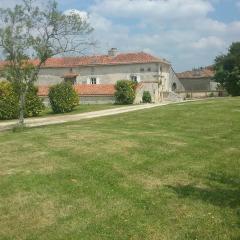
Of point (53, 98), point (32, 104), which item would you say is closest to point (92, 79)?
point (53, 98)

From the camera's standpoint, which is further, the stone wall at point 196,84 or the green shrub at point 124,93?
the stone wall at point 196,84

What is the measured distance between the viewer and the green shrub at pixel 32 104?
3153cm

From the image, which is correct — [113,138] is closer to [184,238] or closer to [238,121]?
A: [238,121]

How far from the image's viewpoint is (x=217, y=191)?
940cm

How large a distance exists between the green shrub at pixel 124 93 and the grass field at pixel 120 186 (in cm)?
2524

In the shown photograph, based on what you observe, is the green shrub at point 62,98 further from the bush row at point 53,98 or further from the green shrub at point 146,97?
the green shrub at point 146,97

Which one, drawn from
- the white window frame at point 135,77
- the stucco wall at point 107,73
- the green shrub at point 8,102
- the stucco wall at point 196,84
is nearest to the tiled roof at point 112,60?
the stucco wall at point 107,73

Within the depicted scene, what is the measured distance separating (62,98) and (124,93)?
8401 mm

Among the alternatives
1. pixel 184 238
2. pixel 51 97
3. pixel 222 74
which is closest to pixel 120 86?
pixel 51 97

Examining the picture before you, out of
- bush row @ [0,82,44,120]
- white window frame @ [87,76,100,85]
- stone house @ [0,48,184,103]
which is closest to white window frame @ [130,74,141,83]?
stone house @ [0,48,184,103]

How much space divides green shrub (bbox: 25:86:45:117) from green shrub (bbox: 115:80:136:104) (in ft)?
34.2

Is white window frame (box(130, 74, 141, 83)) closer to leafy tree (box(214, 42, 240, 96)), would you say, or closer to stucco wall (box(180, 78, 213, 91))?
leafy tree (box(214, 42, 240, 96))

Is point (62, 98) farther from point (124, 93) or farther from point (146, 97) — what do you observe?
point (146, 97)

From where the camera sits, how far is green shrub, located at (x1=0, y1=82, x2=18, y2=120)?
30.6 metres
